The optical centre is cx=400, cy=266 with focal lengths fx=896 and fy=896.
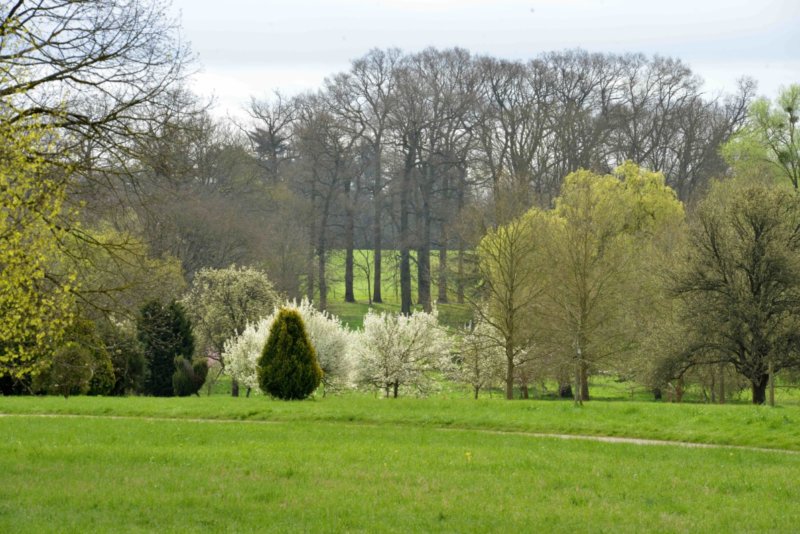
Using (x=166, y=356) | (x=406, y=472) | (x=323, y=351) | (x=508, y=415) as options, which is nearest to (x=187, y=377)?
(x=166, y=356)

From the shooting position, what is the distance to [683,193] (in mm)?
60469

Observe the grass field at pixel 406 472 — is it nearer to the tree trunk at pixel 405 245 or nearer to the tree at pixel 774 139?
the tree at pixel 774 139

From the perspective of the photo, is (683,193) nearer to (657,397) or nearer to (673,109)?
(673,109)

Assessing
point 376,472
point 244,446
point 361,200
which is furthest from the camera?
point 361,200

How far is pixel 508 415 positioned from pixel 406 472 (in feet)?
26.0

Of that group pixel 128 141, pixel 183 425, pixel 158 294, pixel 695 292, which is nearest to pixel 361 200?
pixel 158 294

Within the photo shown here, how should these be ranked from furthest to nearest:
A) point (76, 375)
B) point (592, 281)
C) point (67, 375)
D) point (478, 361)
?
point (478, 361) < point (592, 281) < point (67, 375) < point (76, 375)

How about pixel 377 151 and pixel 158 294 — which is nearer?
pixel 158 294

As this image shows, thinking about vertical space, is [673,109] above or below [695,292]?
above

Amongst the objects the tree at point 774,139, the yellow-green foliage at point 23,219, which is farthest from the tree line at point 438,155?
the yellow-green foliage at point 23,219

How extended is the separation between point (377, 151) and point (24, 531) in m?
54.7

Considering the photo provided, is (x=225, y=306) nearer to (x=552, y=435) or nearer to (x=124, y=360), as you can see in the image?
(x=124, y=360)

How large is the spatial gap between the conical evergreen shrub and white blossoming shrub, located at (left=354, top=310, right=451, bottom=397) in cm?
973

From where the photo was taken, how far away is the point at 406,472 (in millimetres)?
12266
